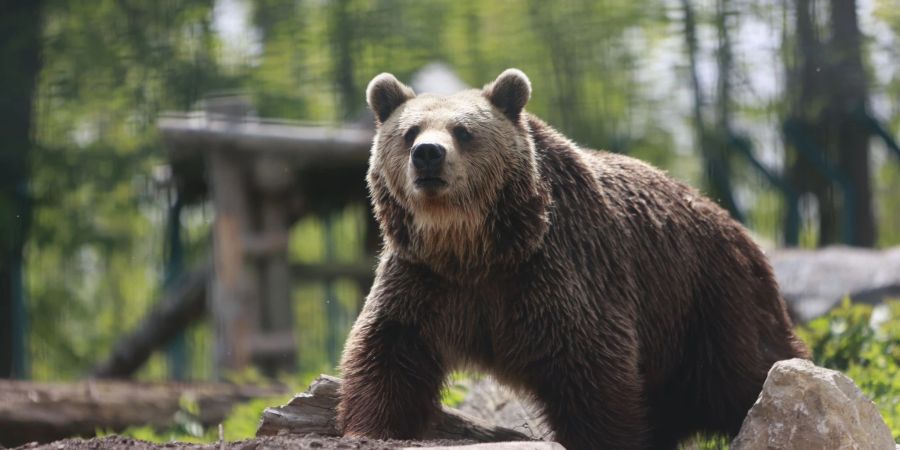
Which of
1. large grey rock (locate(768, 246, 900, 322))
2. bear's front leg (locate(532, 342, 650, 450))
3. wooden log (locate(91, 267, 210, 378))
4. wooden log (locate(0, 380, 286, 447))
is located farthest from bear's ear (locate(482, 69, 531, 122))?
wooden log (locate(91, 267, 210, 378))

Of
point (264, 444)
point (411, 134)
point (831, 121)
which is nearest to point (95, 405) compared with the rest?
point (411, 134)

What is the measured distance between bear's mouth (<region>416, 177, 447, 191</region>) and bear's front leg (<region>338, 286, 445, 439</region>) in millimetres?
514

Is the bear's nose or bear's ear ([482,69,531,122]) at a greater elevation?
bear's ear ([482,69,531,122])

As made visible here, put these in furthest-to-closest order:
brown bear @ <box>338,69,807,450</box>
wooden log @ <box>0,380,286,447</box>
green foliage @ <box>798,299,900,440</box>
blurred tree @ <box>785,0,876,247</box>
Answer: blurred tree @ <box>785,0,876,247</box>, wooden log @ <box>0,380,286,447</box>, green foliage @ <box>798,299,900,440</box>, brown bear @ <box>338,69,807,450</box>

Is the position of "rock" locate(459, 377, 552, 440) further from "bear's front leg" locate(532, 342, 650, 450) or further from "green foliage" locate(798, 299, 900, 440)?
"green foliage" locate(798, 299, 900, 440)

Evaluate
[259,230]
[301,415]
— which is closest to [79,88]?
[259,230]

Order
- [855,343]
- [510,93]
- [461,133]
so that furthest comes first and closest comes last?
[855,343]
[510,93]
[461,133]

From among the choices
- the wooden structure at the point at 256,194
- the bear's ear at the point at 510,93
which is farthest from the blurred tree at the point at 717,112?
the bear's ear at the point at 510,93

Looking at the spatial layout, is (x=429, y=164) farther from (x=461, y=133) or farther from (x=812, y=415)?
A: (x=812, y=415)

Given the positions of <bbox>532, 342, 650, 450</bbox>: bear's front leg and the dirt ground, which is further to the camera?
<bbox>532, 342, 650, 450</bbox>: bear's front leg

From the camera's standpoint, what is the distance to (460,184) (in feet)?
15.2

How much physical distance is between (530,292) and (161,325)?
9232 mm

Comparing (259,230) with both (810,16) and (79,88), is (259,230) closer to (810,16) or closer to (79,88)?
(79,88)

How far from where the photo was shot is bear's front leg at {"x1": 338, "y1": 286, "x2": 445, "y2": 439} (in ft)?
15.2
